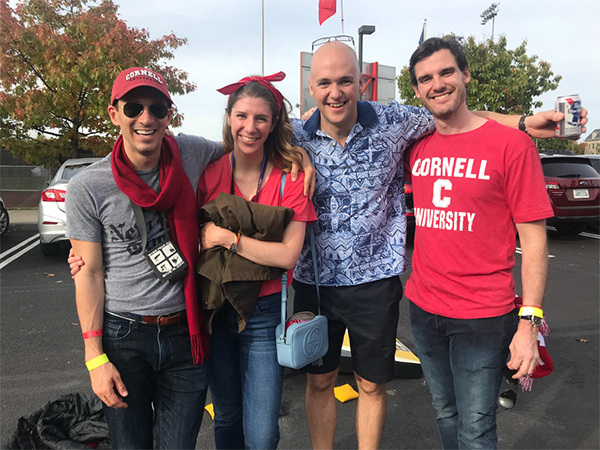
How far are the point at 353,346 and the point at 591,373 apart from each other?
2.48m

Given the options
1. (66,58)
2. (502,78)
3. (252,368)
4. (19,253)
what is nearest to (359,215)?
(252,368)

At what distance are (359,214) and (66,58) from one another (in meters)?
12.5

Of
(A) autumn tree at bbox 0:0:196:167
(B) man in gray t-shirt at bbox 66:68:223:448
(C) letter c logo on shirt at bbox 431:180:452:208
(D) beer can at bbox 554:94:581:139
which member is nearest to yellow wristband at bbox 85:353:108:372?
(B) man in gray t-shirt at bbox 66:68:223:448

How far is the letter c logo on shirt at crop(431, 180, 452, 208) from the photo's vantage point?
1.99 m

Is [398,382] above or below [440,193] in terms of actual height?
below

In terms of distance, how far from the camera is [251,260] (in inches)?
73.7

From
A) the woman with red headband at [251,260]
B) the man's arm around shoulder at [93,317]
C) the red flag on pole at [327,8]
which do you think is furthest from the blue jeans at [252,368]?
the red flag on pole at [327,8]

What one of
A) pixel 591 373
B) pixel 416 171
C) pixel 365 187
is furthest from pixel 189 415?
pixel 591 373

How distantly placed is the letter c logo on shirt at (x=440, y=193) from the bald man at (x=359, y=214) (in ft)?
1.24

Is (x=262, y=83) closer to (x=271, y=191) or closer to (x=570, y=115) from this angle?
(x=271, y=191)

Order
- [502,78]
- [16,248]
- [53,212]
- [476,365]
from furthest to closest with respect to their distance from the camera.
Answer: [502,78], [16,248], [53,212], [476,365]

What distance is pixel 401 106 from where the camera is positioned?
8.23ft

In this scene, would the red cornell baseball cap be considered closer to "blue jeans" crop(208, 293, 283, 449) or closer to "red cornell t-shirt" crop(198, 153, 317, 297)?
"red cornell t-shirt" crop(198, 153, 317, 297)

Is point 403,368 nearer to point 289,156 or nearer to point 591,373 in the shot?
point 591,373
